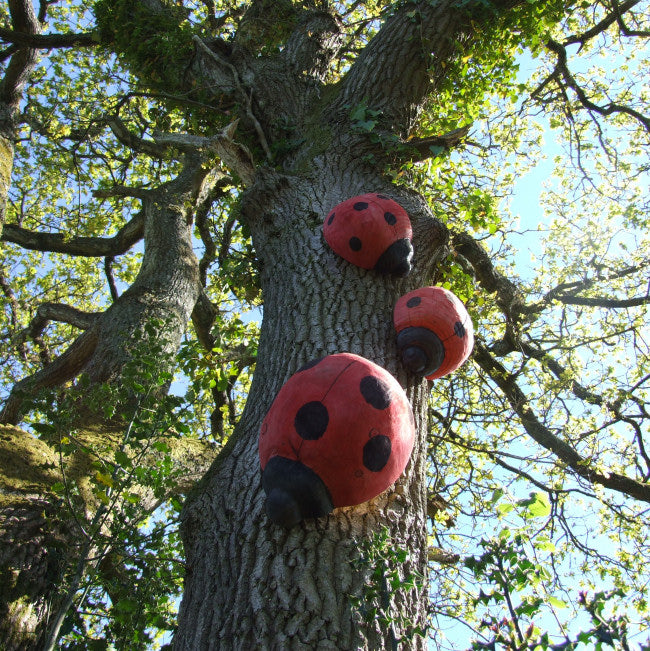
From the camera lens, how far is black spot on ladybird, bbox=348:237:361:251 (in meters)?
2.89

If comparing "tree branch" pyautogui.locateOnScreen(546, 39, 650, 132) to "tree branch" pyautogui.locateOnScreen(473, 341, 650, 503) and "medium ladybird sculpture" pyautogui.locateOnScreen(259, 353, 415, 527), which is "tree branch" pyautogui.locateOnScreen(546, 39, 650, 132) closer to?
"tree branch" pyautogui.locateOnScreen(473, 341, 650, 503)

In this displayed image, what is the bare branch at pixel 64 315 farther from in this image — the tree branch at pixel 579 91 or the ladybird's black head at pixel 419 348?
the tree branch at pixel 579 91

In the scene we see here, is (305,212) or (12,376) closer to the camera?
(305,212)

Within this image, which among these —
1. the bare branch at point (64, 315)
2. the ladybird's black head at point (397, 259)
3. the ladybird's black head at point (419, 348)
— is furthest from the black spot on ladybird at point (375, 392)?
the bare branch at point (64, 315)

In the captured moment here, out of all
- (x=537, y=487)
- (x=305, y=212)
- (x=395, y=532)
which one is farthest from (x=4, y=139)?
(x=537, y=487)

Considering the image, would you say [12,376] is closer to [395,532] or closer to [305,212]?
[305,212]

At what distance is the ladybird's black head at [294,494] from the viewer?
173cm

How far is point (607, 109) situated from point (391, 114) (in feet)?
14.0

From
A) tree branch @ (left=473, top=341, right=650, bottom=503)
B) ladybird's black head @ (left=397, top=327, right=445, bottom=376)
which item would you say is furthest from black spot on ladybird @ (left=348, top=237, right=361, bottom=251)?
tree branch @ (left=473, top=341, right=650, bottom=503)

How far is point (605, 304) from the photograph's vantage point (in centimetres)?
571

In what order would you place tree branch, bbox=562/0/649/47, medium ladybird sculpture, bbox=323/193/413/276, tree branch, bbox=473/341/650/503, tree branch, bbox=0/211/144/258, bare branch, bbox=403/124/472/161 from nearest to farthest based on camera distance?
medium ladybird sculpture, bbox=323/193/413/276 → bare branch, bbox=403/124/472/161 → tree branch, bbox=473/341/650/503 → tree branch, bbox=562/0/649/47 → tree branch, bbox=0/211/144/258

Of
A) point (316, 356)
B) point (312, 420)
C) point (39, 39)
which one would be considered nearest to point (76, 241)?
point (39, 39)

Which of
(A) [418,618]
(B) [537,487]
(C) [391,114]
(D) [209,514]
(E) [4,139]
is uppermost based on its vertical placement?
(E) [4,139]

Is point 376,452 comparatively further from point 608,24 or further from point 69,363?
point 608,24
